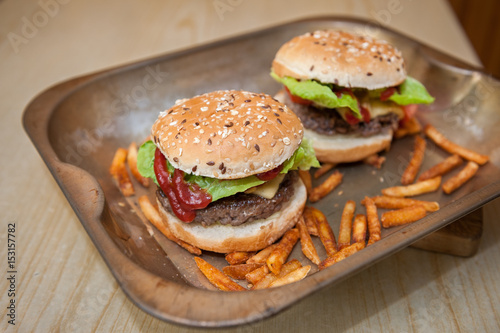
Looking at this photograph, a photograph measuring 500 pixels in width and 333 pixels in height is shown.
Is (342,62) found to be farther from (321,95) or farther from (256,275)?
(256,275)

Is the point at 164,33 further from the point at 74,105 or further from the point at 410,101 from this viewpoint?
the point at 410,101

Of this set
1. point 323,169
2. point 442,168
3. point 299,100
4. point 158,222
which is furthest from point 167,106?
point 442,168

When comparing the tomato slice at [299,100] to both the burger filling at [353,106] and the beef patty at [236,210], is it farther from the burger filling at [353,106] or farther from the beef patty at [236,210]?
the beef patty at [236,210]

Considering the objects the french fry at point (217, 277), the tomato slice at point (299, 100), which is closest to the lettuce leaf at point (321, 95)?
the tomato slice at point (299, 100)

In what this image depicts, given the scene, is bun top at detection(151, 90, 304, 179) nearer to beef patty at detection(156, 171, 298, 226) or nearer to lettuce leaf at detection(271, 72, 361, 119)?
beef patty at detection(156, 171, 298, 226)

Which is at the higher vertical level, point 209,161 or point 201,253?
point 209,161

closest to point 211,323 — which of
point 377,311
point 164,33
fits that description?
point 377,311
